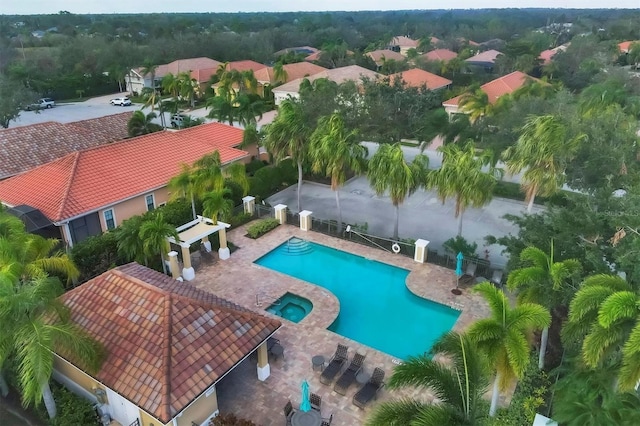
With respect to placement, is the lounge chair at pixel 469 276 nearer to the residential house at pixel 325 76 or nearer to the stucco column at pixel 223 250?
the stucco column at pixel 223 250

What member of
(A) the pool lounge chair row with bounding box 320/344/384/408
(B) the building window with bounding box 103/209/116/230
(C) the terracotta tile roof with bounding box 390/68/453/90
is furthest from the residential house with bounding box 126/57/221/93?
(A) the pool lounge chair row with bounding box 320/344/384/408

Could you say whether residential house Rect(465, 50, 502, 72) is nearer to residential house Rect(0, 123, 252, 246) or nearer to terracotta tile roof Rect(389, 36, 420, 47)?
terracotta tile roof Rect(389, 36, 420, 47)

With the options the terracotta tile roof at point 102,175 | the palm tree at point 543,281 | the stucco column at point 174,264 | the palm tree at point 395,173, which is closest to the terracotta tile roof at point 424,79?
the terracotta tile roof at point 102,175

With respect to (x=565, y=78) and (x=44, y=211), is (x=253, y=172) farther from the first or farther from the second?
(x=565, y=78)

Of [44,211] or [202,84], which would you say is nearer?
[44,211]

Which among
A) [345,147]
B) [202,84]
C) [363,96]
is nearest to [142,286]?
[345,147]

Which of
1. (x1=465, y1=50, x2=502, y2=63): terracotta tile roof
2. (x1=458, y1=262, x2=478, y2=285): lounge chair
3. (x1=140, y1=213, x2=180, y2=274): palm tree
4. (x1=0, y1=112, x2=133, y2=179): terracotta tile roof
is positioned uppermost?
(x1=465, y1=50, x2=502, y2=63): terracotta tile roof
